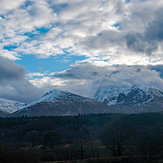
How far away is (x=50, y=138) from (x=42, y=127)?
3028 inches

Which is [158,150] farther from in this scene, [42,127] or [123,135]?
[42,127]

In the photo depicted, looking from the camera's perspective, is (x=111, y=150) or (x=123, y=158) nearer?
(x=123, y=158)

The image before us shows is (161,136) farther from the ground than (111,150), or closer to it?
farther from the ground

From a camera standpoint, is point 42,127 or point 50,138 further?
point 42,127

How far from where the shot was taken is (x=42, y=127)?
195500 mm

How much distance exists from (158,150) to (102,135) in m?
26.3

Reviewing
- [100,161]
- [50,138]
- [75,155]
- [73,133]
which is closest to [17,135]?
[73,133]

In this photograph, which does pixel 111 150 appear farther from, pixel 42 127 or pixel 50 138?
pixel 42 127

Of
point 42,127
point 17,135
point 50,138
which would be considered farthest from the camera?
point 42,127

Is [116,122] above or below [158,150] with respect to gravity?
above

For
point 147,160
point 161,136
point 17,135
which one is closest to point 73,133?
point 17,135

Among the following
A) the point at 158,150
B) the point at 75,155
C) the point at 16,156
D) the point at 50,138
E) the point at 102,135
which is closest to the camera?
the point at 16,156

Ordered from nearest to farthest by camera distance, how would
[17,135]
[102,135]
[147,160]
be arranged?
[147,160] < [102,135] < [17,135]

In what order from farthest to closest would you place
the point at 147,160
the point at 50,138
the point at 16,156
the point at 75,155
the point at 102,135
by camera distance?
the point at 50,138 → the point at 102,135 → the point at 75,155 → the point at 147,160 → the point at 16,156
